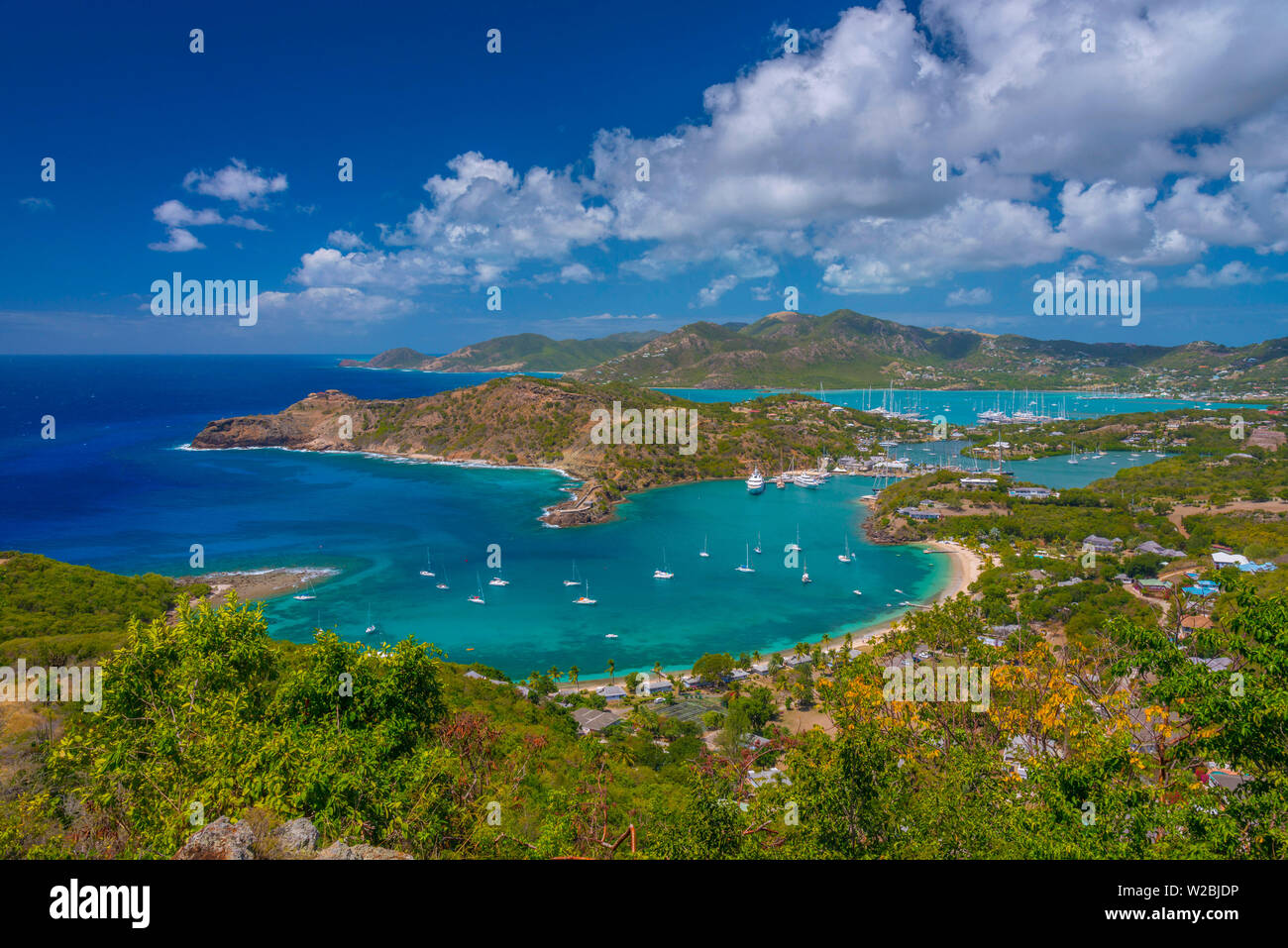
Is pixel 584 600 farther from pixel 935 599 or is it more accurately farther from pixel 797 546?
pixel 935 599

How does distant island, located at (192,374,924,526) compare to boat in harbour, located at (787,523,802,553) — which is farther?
distant island, located at (192,374,924,526)

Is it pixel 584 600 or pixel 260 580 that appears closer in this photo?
pixel 584 600

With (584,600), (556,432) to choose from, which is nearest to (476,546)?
(584,600)

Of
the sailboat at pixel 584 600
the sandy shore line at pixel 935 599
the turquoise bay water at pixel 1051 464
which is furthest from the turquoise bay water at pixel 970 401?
the sailboat at pixel 584 600

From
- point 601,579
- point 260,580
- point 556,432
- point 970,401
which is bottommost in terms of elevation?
point 601,579

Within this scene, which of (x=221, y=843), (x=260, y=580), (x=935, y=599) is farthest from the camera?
(x=260, y=580)

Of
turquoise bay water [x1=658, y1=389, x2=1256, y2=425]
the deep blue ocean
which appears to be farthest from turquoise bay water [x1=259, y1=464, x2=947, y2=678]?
turquoise bay water [x1=658, y1=389, x2=1256, y2=425]

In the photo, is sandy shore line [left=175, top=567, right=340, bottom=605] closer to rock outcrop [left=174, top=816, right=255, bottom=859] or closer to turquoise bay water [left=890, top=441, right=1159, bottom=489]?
rock outcrop [left=174, top=816, right=255, bottom=859]

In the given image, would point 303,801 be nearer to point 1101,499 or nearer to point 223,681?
point 223,681
